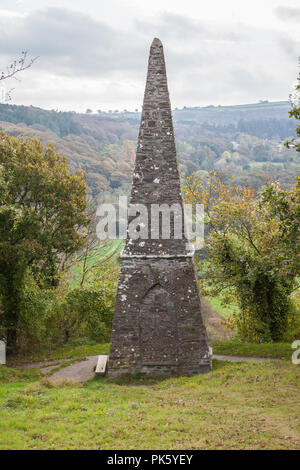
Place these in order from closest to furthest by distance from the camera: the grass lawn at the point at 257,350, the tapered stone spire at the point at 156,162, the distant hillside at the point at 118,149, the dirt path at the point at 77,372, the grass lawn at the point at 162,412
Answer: the grass lawn at the point at 162,412 → the tapered stone spire at the point at 156,162 → the dirt path at the point at 77,372 → the grass lawn at the point at 257,350 → the distant hillside at the point at 118,149

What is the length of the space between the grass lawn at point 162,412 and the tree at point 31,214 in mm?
7988

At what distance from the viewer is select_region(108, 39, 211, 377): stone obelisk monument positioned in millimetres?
16547

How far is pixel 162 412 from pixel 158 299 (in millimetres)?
5359

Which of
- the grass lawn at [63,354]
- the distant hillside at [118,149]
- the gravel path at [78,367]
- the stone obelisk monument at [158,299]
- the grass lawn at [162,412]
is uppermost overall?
the distant hillside at [118,149]

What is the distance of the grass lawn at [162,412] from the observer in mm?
9664

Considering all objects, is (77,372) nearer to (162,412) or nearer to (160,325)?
(160,325)

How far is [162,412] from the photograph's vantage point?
11.9 m

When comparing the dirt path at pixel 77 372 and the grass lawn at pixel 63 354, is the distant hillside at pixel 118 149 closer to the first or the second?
the grass lawn at pixel 63 354

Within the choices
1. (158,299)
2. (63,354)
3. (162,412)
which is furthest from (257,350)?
(63,354)

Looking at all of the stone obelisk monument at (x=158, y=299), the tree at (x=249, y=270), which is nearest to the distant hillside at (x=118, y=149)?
the tree at (x=249, y=270)

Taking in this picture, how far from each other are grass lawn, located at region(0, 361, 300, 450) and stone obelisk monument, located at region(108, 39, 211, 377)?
0.77m

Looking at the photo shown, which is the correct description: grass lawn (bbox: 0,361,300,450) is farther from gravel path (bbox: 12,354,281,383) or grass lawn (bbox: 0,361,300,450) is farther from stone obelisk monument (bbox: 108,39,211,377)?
gravel path (bbox: 12,354,281,383)

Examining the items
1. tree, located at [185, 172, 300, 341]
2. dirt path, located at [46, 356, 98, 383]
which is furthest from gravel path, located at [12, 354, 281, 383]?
tree, located at [185, 172, 300, 341]

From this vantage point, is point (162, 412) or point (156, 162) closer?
point (162, 412)
